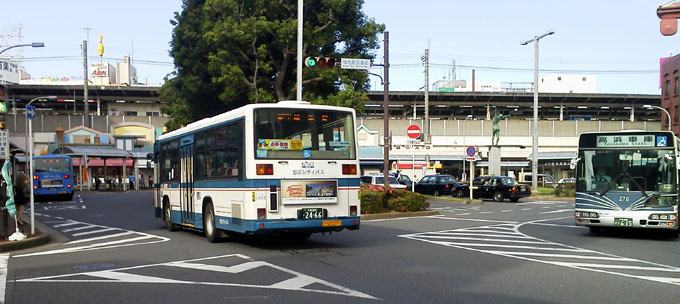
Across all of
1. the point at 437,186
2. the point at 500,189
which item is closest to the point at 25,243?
the point at 500,189

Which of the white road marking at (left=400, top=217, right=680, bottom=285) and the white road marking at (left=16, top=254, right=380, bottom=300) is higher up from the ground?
the white road marking at (left=16, top=254, right=380, bottom=300)

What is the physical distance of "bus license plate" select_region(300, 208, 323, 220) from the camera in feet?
41.5

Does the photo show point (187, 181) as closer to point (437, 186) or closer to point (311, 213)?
point (311, 213)

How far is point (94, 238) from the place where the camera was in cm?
1634

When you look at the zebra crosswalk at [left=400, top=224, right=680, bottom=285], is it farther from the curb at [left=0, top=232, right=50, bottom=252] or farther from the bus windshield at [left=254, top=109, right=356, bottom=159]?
the curb at [left=0, top=232, right=50, bottom=252]

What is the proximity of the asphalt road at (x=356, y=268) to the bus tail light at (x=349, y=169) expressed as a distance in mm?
1692

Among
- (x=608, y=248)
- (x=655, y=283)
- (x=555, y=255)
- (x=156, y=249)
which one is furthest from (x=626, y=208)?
(x=156, y=249)

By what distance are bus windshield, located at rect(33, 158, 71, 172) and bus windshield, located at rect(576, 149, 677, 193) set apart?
32394mm

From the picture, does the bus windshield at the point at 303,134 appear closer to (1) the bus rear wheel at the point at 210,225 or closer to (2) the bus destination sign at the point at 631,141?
(1) the bus rear wheel at the point at 210,225

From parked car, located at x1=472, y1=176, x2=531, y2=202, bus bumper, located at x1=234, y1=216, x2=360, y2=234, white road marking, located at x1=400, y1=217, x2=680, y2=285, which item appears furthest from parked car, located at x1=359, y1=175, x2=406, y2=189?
bus bumper, located at x1=234, y1=216, x2=360, y2=234

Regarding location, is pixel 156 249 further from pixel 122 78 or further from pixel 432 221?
pixel 122 78

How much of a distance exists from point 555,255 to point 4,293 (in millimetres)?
9814

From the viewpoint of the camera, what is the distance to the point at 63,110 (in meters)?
81.0

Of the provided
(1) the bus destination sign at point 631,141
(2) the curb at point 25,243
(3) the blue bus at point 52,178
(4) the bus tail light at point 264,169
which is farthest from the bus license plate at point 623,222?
(3) the blue bus at point 52,178
